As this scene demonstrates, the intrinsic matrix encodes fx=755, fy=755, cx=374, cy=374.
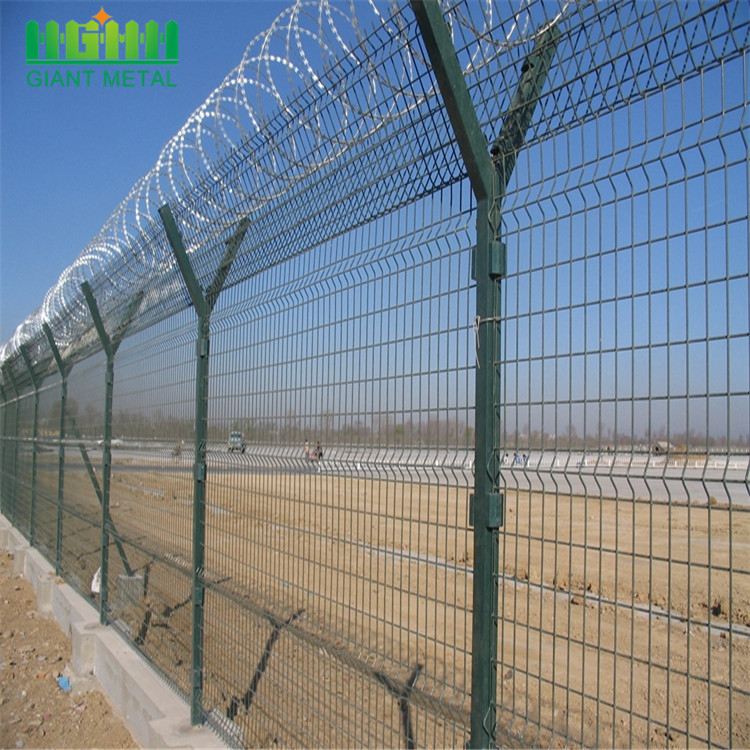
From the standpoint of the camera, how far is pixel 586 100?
2148 millimetres

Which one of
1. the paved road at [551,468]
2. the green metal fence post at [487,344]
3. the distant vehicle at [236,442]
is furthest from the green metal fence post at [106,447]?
the green metal fence post at [487,344]

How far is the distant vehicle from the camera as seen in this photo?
4.05 metres

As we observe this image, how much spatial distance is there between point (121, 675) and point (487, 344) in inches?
174

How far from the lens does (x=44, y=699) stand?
608 centimetres

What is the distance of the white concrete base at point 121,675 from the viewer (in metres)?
4.33

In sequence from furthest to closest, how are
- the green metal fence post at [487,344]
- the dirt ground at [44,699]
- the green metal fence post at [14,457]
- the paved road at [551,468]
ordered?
the green metal fence post at [14,457], the dirt ground at [44,699], the green metal fence post at [487,344], the paved road at [551,468]

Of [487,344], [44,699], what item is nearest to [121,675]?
[44,699]

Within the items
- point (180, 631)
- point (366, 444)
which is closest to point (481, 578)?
point (366, 444)

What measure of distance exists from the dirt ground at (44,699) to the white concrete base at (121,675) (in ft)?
0.34

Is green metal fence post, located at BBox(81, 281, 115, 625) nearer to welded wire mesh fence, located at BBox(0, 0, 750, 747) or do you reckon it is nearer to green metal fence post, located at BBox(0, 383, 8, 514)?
welded wire mesh fence, located at BBox(0, 0, 750, 747)

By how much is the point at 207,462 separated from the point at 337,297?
1886 mm

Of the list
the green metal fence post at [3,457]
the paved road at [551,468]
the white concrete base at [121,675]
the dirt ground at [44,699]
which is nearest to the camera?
the paved road at [551,468]

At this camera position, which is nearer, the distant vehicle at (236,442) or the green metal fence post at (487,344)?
the green metal fence post at (487,344)

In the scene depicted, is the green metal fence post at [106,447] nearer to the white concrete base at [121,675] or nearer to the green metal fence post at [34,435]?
the white concrete base at [121,675]
